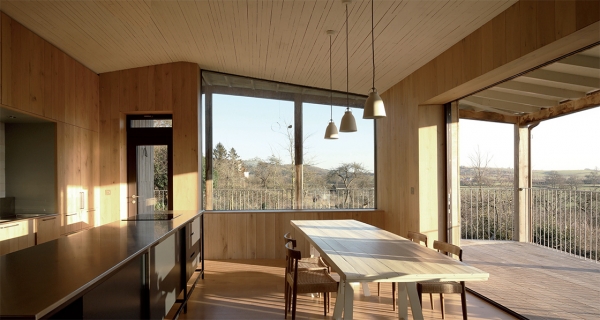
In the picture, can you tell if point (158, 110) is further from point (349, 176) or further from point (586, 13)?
point (586, 13)

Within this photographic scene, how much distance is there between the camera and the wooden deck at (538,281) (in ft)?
12.1

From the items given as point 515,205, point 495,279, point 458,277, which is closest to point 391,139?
point 495,279

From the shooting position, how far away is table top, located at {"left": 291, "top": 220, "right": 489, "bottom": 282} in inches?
91.9

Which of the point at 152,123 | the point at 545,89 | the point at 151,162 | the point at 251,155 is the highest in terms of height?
the point at 545,89

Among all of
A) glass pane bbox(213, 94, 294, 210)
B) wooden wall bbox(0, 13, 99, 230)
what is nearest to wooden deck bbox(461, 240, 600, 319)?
glass pane bbox(213, 94, 294, 210)

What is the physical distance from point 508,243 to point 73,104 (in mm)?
7289

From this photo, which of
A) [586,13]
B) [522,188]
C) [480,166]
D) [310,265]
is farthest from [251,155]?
[586,13]

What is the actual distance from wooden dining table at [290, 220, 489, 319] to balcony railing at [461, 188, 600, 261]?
134 inches

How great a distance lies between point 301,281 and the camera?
3398mm

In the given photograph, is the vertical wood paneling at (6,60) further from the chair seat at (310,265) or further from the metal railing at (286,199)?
the chair seat at (310,265)

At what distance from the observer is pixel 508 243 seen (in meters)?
6.77

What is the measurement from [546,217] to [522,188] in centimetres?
63

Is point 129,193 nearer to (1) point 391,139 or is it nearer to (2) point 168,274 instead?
(2) point 168,274

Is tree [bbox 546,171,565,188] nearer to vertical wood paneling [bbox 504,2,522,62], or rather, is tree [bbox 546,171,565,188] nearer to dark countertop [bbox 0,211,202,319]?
vertical wood paneling [bbox 504,2,522,62]
